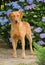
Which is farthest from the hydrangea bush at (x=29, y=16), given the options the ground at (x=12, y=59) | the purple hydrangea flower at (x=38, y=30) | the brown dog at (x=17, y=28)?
the brown dog at (x=17, y=28)

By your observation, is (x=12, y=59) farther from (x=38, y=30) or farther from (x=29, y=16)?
(x=29, y=16)

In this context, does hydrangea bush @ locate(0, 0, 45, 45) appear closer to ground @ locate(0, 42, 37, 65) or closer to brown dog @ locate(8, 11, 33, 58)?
ground @ locate(0, 42, 37, 65)

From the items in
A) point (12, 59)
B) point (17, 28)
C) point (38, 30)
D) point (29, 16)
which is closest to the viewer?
point (12, 59)

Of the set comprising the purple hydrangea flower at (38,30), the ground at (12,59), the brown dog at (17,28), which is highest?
the brown dog at (17,28)

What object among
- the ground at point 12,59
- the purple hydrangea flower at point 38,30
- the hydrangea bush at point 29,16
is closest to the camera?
the ground at point 12,59

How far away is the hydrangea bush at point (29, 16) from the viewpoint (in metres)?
8.88

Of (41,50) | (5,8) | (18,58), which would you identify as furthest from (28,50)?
(41,50)

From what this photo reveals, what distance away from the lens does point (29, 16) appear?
9.09 m

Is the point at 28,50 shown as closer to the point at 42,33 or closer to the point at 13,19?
the point at 42,33

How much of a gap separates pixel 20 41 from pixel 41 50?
3.95 metres

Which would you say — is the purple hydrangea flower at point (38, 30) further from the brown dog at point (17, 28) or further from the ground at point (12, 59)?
the ground at point (12, 59)

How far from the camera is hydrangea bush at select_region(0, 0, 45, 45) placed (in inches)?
350

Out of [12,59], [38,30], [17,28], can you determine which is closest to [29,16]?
[38,30]

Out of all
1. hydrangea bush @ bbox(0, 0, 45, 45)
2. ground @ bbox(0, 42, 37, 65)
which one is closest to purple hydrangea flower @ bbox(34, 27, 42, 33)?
hydrangea bush @ bbox(0, 0, 45, 45)
